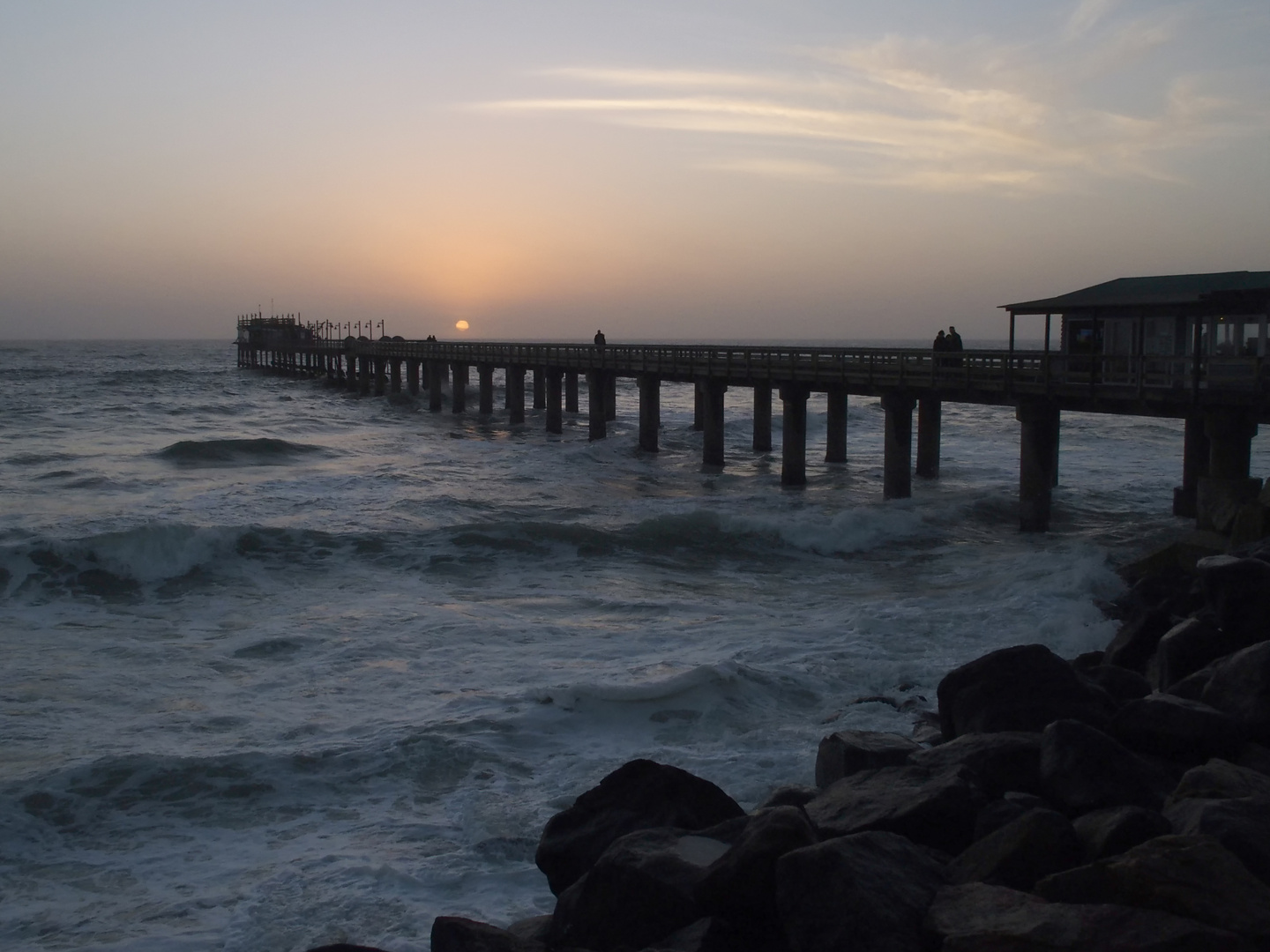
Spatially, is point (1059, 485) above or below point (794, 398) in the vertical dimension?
below

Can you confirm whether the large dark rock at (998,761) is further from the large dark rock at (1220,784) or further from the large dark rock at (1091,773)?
→ the large dark rock at (1220,784)

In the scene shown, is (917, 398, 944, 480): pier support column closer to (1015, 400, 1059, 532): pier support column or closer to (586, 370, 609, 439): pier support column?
(1015, 400, 1059, 532): pier support column

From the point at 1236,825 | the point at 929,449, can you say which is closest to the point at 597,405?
the point at 929,449

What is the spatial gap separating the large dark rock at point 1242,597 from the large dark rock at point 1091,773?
11.9 ft

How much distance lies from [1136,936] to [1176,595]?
9.59m

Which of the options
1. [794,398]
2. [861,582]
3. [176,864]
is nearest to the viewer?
[176,864]

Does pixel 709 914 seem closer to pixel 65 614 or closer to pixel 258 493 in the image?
Result: pixel 65 614

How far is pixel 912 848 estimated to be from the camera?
17.8 feet

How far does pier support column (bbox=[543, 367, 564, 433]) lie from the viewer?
41.6 metres

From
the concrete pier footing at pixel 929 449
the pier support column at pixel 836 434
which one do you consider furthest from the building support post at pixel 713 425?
the concrete pier footing at pixel 929 449

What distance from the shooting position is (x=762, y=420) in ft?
117

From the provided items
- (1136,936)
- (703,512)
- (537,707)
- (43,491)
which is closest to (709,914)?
(1136,936)

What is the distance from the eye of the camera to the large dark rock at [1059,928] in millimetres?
4180

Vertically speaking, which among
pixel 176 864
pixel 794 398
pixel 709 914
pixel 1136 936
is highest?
pixel 794 398
